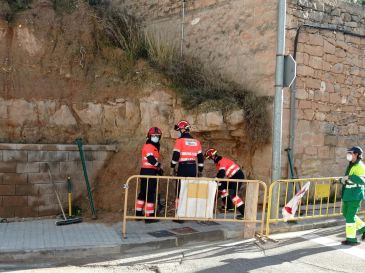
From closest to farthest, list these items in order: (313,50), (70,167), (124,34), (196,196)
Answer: (196,196)
(70,167)
(313,50)
(124,34)

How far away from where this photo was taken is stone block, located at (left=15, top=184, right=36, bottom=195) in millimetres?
8359

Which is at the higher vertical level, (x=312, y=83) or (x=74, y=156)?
(x=312, y=83)

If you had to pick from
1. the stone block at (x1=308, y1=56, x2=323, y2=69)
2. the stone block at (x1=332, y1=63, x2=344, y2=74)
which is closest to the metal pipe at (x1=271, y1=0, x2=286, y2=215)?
the stone block at (x1=308, y1=56, x2=323, y2=69)

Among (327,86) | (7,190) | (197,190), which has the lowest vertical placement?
(7,190)

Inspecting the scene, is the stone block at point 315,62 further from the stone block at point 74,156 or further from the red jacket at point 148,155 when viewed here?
the stone block at point 74,156

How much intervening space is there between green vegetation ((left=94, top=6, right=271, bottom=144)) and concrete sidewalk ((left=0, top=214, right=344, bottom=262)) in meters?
2.45

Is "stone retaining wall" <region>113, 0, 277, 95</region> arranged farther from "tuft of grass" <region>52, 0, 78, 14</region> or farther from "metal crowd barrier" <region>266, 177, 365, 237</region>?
"metal crowd barrier" <region>266, 177, 365, 237</region>

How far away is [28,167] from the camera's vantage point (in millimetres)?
8461

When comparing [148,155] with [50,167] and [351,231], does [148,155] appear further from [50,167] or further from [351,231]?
[351,231]

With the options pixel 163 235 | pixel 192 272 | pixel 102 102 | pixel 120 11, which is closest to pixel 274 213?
pixel 163 235

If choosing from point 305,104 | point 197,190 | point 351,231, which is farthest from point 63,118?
point 351,231

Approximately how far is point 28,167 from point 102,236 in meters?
2.47

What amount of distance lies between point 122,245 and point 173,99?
4112 millimetres

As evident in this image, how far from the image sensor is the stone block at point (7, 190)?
326 inches
